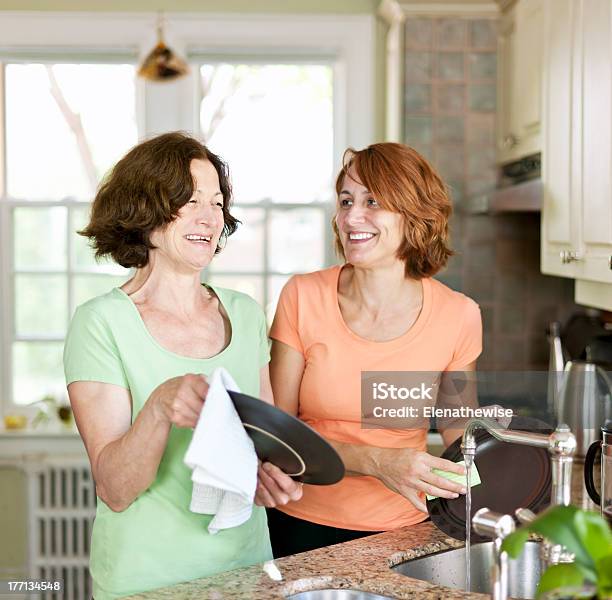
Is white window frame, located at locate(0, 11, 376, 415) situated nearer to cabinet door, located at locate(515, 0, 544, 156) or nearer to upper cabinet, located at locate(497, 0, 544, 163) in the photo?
upper cabinet, located at locate(497, 0, 544, 163)

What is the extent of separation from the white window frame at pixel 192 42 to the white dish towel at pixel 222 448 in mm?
2408

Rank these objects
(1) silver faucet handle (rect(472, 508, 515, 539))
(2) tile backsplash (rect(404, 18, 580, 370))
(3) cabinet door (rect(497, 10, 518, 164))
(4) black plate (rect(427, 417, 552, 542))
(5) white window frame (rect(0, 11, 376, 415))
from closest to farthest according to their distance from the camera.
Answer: (1) silver faucet handle (rect(472, 508, 515, 539))
(4) black plate (rect(427, 417, 552, 542))
(3) cabinet door (rect(497, 10, 518, 164))
(2) tile backsplash (rect(404, 18, 580, 370))
(5) white window frame (rect(0, 11, 376, 415))

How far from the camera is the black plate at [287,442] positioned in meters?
1.34

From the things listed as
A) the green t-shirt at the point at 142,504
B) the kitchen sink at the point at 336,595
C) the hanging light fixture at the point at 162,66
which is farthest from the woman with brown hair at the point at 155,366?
the hanging light fixture at the point at 162,66

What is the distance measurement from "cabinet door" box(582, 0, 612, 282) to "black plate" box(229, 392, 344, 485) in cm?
99

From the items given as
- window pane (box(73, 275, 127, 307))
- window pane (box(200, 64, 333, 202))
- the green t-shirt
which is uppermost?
window pane (box(200, 64, 333, 202))

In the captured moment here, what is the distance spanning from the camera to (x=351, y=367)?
1.87 m

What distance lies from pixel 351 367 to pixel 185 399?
56cm

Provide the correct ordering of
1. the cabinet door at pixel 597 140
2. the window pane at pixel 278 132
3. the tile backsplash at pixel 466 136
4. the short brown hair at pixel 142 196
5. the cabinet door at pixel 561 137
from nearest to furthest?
the short brown hair at pixel 142 196 < the cabinet door at pixel 597 140 < the cabinet door at pixel 561 137 < the tile backsplash at pixel 466 136 < the window pane at pixel 278 132

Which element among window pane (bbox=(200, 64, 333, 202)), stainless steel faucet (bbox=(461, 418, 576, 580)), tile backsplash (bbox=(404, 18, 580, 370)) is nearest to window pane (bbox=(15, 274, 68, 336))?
window pane (bbox=(200, 64, 333, 202))

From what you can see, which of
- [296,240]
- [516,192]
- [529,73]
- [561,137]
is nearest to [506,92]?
[529,73]

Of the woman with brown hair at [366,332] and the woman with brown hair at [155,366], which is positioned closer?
the woman with brown hair at [155,366]

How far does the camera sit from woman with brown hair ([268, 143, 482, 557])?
1854mm

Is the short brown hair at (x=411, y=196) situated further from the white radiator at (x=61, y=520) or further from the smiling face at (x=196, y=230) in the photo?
the white radiator at (x=61, y=520)
